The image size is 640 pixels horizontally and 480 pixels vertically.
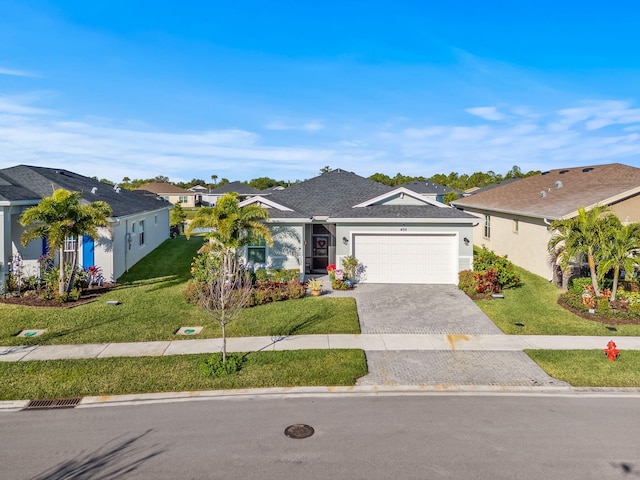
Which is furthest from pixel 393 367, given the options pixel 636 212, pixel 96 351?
pixel 636 212

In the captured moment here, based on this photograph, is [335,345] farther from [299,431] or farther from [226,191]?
[226,191]

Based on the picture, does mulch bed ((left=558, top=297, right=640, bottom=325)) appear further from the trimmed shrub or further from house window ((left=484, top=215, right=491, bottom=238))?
house window ((left=484, top=215, right=491, bottom=238))

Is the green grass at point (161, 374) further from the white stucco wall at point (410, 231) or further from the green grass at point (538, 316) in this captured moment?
the white stucco wall at point (410, 231)

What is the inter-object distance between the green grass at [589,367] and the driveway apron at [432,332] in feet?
1.07

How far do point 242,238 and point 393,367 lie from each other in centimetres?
865

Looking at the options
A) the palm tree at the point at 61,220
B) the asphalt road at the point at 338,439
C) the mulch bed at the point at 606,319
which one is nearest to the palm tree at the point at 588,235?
the mulch bed at the point at 606,319

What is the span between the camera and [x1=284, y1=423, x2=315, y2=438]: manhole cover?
7.80 metres

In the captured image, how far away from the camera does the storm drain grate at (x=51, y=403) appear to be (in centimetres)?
882

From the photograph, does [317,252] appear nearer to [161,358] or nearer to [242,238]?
[242,238]

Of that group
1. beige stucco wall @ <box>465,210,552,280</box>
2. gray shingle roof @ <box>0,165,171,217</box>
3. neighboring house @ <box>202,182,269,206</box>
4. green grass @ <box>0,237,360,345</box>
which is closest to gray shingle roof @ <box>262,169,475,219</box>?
beige stucco wall @ <box>465,210,552,280</box>

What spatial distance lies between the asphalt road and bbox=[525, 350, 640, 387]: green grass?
0.73 metres

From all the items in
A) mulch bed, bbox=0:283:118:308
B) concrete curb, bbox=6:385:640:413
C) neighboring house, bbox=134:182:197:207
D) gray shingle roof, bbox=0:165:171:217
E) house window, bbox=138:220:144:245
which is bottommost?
concrete curb, bbox=6:385:640:413

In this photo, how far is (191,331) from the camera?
43.9 ft

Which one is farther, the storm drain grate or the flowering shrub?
the flowering shrub
